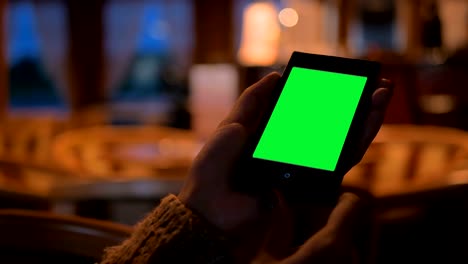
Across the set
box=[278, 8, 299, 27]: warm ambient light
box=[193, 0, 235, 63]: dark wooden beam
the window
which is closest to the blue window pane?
the window

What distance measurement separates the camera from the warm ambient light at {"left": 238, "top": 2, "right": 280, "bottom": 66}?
3615 mm

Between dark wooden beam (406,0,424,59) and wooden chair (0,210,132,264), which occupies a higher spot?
wooden chair (0,210,132,264)

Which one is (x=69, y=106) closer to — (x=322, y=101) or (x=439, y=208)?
(x=439, y=208)

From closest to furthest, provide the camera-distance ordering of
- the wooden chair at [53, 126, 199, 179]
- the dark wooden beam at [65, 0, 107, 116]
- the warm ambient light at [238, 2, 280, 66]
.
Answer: the wooden chair at [53, 126, 199, 179] → the warm ambient light at [238, 2, 280, 66] → the dark wooden beam at [65, 0, 107, 116]

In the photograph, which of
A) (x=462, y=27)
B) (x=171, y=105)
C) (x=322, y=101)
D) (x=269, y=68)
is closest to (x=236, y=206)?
(x=322, y=101)

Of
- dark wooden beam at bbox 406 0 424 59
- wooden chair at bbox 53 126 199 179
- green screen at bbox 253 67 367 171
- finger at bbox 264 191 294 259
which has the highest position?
green screen at bbox 253 67 367 171

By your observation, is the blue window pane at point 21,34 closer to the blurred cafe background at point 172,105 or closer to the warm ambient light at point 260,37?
the blurred cafe background at point 172,105

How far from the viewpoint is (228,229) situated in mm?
604

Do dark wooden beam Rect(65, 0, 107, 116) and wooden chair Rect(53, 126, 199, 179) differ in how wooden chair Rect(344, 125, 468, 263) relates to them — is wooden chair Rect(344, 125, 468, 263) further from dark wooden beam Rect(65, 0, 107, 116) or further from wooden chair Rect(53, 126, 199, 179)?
dark wooden beam Rect(65, 0, 107, 116)

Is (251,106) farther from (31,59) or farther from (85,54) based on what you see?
(31,59)

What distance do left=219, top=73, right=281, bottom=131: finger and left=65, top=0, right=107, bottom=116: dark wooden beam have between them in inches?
313

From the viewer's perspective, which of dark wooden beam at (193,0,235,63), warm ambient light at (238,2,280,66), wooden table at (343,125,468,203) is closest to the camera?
wooden table at (343,125,468,203)

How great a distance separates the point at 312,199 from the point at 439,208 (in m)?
0.85

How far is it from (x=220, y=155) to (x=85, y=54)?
8058 millimetres
